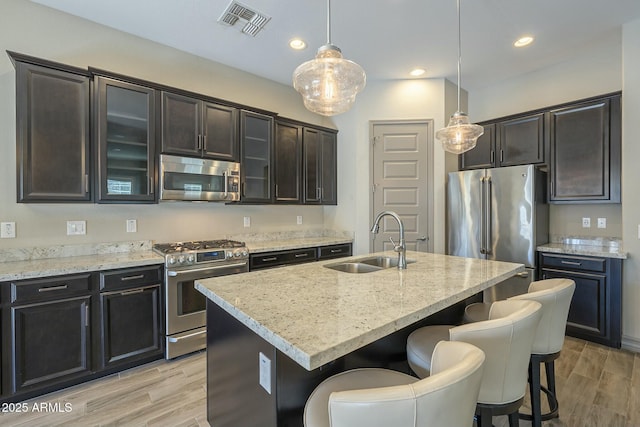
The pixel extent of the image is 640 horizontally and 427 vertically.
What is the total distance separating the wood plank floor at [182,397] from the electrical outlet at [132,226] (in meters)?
→ 1.27

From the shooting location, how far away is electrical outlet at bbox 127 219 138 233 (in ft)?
9.59

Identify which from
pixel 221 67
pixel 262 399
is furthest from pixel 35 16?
pixel 262 399

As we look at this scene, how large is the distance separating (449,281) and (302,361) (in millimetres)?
1128

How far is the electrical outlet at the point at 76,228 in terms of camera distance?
8.57 ft

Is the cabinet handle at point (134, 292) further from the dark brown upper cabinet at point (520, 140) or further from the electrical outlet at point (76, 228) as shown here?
the dark brown upper cabinet at point (520, 140)

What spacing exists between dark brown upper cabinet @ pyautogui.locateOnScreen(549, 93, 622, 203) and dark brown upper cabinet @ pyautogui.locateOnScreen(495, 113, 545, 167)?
0.40 feet

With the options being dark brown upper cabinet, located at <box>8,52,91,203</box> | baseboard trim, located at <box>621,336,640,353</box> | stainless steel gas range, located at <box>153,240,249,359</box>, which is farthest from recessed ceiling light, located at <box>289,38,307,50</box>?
baseboard trim, located at <box>621,336,640,353</box>

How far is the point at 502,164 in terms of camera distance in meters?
3.69

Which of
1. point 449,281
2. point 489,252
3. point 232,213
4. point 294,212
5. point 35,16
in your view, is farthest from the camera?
point 294,212

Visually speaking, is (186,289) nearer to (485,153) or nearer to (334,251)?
(334,251)

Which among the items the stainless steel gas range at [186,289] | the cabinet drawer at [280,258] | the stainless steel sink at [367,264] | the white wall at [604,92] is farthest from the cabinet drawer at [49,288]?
the white wall at [604,92]

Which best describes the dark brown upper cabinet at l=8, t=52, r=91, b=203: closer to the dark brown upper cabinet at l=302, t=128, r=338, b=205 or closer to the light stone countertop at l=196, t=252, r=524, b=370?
the light stone countertop at l=196, t=252, r=524, b=370

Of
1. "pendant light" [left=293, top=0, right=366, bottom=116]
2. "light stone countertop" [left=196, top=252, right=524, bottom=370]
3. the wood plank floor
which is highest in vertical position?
"pendant light" [left=293, top=0, right=366, bottom=116]

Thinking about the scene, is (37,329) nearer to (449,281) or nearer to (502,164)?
(449,281)
